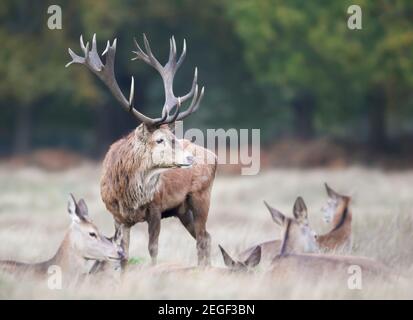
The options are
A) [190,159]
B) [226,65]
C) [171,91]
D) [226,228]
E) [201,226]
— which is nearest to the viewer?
[190,159]

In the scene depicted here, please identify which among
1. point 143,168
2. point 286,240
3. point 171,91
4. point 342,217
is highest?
point 171,91

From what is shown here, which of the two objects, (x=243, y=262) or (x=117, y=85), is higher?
(x=117, y=85)

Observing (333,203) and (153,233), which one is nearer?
(153,233)

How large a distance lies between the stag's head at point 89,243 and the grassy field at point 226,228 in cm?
24

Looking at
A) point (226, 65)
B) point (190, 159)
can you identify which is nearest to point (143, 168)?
point (190, 159)

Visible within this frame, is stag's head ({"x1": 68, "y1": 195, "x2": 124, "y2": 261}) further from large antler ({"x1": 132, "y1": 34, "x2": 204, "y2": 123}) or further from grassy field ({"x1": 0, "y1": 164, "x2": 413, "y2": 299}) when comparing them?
large antler ({"x1": 132, "y1": 34, "x2": 204, "y2": 123})

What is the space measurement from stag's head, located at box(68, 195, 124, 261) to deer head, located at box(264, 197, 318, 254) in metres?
1.67

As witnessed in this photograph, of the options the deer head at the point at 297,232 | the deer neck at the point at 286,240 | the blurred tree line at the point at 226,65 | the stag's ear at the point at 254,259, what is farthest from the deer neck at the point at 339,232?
the blurred tree line at the point at 226,65

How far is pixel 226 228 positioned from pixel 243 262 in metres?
3.99

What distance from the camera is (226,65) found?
29594mm

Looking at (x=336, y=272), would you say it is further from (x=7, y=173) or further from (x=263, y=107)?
(x=263, y=107)

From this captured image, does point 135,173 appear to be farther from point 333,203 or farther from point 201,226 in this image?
point 333,203

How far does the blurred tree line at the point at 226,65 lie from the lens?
23.2 metres

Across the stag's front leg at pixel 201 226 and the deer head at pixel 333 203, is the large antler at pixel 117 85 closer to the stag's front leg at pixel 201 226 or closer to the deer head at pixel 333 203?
the stag's front leg at pixel 201 226
